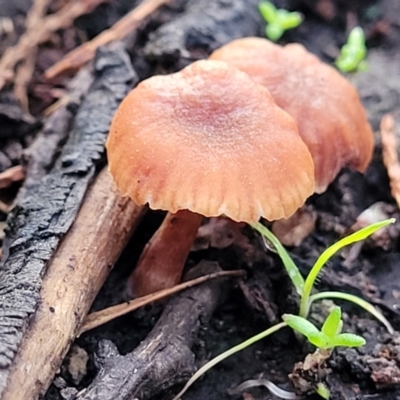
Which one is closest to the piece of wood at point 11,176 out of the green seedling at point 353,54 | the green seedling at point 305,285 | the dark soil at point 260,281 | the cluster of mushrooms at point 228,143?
the dark soil at point 260,281

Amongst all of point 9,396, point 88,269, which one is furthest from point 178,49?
point 9,396

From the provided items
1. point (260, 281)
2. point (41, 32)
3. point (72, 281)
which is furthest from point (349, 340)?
point (41, 32)

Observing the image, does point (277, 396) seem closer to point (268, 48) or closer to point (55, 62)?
point (268, 48)

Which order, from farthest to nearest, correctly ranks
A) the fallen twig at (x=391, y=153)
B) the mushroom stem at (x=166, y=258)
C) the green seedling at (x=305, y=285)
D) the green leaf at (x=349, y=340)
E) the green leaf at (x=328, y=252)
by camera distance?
the fallen twig at (x=391, y=153)
the mushroom stem at (x=166, y=258)
the green seedling at (x=305, y=285)
the green leaf at (x=328, y=252)
the green leaf at (x=349, y=340)

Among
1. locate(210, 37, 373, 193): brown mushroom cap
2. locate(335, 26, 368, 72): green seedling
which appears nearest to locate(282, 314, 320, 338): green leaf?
locate(210, 37, 373, 193): brown mushroom cap

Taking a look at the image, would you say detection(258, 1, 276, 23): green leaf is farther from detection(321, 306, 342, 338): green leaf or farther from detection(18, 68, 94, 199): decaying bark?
detection(321, 306, 342, 338): green leaf

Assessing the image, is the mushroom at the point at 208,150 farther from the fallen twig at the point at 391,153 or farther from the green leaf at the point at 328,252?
the fallen twig at the point at 391,153
